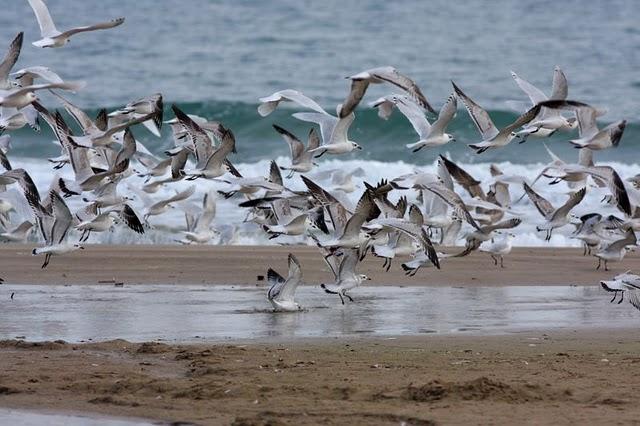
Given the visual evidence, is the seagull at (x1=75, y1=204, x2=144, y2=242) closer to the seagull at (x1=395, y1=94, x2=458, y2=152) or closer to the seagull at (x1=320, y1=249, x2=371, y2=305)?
the seagull at (x1=320, y1=249, x2=371, y2=305)

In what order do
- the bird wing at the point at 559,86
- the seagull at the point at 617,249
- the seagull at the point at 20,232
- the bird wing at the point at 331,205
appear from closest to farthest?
the bird wing at the point at 331,205 < the bird wing at the point at 559,86 < the seagull at the point at 617,249 < the seagull at the point at 20,232

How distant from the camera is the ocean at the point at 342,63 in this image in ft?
91.8

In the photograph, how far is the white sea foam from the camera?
19000mm

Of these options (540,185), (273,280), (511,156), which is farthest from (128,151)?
(511,156)

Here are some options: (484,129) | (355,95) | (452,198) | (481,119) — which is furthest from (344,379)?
(484,129)

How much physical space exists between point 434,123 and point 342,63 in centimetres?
2423

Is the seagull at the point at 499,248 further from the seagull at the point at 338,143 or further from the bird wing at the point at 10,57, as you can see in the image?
the bird wing at the point at 10,57

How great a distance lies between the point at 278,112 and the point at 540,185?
34.0 ft

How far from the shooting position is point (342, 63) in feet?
128

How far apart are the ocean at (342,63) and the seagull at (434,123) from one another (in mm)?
4152

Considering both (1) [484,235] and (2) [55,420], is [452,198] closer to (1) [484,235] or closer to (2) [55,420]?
(1) [484,235]

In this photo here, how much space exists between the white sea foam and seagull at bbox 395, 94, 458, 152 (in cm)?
113

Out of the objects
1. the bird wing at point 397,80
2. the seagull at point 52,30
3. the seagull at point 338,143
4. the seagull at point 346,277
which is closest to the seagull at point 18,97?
the seagull at point 52,30

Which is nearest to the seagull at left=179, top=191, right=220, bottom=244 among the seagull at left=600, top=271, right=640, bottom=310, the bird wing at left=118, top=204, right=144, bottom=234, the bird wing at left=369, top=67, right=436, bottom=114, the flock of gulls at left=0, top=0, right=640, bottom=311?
the flock of gulls at left=0, top=0, right=640, bottom=311
